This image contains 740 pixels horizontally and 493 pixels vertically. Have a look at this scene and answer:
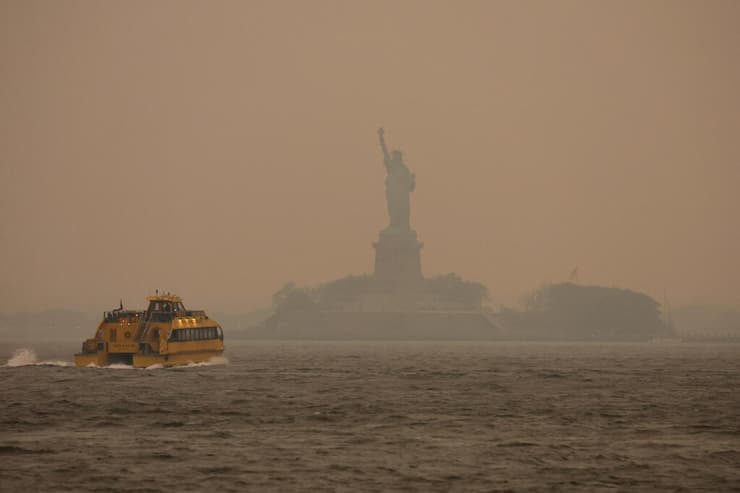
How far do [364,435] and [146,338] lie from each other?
183 ft

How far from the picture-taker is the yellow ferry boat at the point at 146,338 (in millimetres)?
104812

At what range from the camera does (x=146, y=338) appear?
105875mm

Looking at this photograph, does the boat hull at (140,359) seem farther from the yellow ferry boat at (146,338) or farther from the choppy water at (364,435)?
the choppy water at (364,435)

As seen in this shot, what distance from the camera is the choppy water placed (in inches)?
1645

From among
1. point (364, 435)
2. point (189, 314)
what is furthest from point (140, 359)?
point (364, 435)

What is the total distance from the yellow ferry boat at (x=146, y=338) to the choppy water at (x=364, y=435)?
13.0 metres

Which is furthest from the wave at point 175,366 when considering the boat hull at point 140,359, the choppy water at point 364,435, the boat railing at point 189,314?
the choppy water at point 364,435

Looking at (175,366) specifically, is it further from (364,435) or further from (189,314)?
(364,435)

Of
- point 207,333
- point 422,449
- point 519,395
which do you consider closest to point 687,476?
point 422,449

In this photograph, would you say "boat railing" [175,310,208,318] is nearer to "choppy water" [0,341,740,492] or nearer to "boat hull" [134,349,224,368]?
"boat hull" [134,349,224,368]

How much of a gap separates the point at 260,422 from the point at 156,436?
7601 millimetres

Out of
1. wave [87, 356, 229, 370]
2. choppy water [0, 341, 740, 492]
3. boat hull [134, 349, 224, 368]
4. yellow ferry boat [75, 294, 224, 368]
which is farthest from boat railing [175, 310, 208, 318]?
choppy water [0, 341, 740, 492]

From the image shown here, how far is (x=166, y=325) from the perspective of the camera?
104688mm

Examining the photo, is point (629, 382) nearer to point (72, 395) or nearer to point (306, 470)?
point (72, 395)
